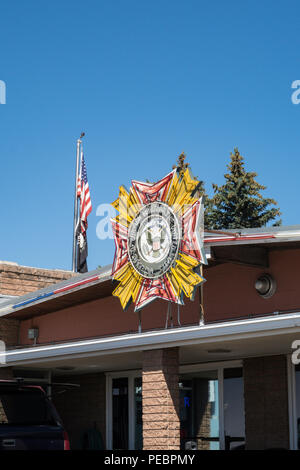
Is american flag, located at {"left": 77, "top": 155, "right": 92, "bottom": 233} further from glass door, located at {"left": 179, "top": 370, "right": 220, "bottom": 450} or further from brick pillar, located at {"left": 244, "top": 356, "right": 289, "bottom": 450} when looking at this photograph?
brick pillar, located at {"left": 244, "top": 356, "right": 289, "bottom": 450}

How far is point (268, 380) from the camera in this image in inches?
722

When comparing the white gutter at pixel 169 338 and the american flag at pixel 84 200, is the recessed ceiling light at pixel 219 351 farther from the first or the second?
the american flag at pixel 84 200

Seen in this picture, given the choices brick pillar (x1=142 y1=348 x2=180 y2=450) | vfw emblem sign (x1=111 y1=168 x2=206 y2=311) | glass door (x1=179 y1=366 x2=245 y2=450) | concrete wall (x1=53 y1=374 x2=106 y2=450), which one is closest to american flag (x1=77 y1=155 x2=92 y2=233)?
concrete wall (x1=53 y1=374 x2=106 y2=450)

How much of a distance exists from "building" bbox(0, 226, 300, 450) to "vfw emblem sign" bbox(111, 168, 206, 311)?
483 millimetres

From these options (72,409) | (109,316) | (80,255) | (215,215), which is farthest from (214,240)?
(215,215)

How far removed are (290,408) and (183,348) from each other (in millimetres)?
3250

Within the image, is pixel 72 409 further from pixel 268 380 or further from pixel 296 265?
pixel 296 265

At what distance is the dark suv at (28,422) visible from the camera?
486 inches

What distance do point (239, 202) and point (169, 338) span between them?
100 feet

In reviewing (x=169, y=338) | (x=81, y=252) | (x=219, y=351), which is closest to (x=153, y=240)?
(x=169, y=338)

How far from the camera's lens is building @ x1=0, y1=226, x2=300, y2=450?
51.3ft

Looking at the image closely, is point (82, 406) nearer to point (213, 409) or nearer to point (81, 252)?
point (213, 409)

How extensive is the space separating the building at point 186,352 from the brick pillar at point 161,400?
0.02 meters

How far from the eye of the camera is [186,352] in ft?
56.5
